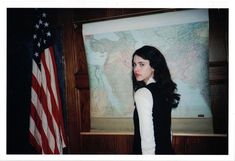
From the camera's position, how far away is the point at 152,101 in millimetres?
1545

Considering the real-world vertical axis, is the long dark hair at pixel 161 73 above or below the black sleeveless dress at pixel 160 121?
above

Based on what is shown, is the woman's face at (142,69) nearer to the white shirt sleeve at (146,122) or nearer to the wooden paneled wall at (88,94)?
the white shirt sleeve at (146,122)

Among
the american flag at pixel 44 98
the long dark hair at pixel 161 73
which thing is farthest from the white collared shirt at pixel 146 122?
the american flag at pixel 44 98

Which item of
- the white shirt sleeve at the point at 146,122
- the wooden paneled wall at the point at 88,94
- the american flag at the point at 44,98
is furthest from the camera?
the american flag at the point at 44,98

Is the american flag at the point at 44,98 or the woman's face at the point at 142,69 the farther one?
the american flag at the point at 44,98

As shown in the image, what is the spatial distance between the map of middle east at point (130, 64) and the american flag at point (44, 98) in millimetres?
302

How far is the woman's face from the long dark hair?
0.02 m

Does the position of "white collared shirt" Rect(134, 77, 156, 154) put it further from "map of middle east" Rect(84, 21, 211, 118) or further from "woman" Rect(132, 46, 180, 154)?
"map of middle east" Rect(84, 21, 211, 118)

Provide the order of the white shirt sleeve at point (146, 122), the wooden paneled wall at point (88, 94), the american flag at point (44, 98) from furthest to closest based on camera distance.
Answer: the american flag at point (44, 98)
the wooden paneled wall at point (88, 94)
the white shirt sleeve at point (146, 122)

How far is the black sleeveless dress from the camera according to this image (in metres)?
1.57

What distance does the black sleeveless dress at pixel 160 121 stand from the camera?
1.57m

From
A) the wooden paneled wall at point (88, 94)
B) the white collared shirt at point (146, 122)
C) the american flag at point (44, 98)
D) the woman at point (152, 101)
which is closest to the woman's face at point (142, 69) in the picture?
the woman at point (152, 101)
